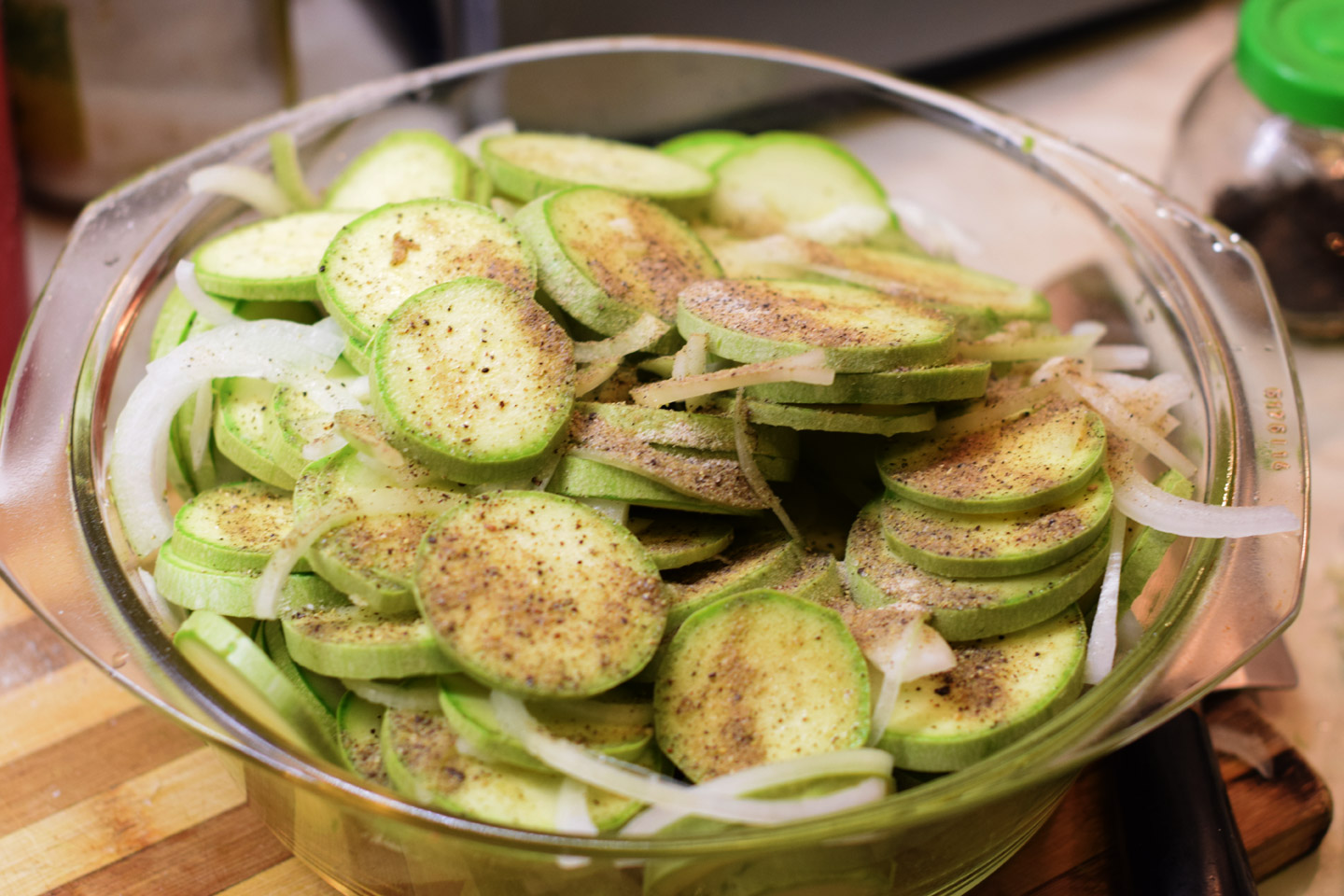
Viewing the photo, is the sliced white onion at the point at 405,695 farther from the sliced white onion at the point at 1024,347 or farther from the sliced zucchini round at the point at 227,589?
the sliced white onion at the point at 1024,347

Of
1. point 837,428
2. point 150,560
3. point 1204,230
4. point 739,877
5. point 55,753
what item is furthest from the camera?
point 1204,230

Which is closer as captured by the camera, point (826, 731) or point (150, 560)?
point (826, 731)

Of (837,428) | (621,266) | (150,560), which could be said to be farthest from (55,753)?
(837,428)

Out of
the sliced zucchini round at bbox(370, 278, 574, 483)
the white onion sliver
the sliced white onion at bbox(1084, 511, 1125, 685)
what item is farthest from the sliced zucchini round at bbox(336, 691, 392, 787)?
the white onion sliver

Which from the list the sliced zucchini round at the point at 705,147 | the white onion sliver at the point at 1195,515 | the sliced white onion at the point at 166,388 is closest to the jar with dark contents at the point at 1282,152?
the sliced zucchini round at the point at 705,147

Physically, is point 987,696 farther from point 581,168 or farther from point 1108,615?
point 581,168

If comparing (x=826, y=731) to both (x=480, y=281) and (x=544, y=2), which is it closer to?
(x=480, y=281)

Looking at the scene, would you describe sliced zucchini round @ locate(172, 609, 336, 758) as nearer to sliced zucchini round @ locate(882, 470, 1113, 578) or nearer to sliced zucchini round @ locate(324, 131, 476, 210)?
sliced zucchini round @ locate(882, 470, 1113, 578)
